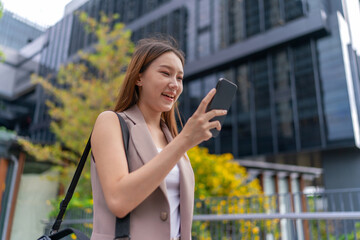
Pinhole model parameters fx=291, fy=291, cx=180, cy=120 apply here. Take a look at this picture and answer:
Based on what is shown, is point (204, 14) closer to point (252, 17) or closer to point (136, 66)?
point (252, 17)

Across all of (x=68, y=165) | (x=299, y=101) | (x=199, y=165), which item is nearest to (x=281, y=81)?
(x=299, y=101)

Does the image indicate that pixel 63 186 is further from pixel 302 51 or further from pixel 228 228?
pixel 302 51

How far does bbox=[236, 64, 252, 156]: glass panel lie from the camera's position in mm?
19797

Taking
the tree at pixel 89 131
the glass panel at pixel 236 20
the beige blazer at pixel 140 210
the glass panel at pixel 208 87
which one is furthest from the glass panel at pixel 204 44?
the beige blazer at pixel 140 210

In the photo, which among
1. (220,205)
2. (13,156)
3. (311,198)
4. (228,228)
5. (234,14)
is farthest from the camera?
(234,14)

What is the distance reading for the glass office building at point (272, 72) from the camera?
16047mm

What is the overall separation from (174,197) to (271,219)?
8.73 feet

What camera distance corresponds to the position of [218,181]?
283 inches

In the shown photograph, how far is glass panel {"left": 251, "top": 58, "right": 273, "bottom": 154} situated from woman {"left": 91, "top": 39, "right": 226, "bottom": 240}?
18396 millimetres

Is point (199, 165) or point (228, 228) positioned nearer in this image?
point (228, 228)

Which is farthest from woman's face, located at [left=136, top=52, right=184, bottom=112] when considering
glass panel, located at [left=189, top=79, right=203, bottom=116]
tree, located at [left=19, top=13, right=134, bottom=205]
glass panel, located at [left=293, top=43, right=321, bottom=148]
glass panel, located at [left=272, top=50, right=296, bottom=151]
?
glass panel, located at [left=189, top=79, right=203, bottom=116]

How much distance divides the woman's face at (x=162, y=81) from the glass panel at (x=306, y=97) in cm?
1727

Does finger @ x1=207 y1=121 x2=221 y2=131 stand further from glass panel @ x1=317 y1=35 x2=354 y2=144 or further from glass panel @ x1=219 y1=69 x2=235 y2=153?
glass panel @ x1=219 y1=69 x2=235 y2=153

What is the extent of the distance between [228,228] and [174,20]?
60.2 ft
